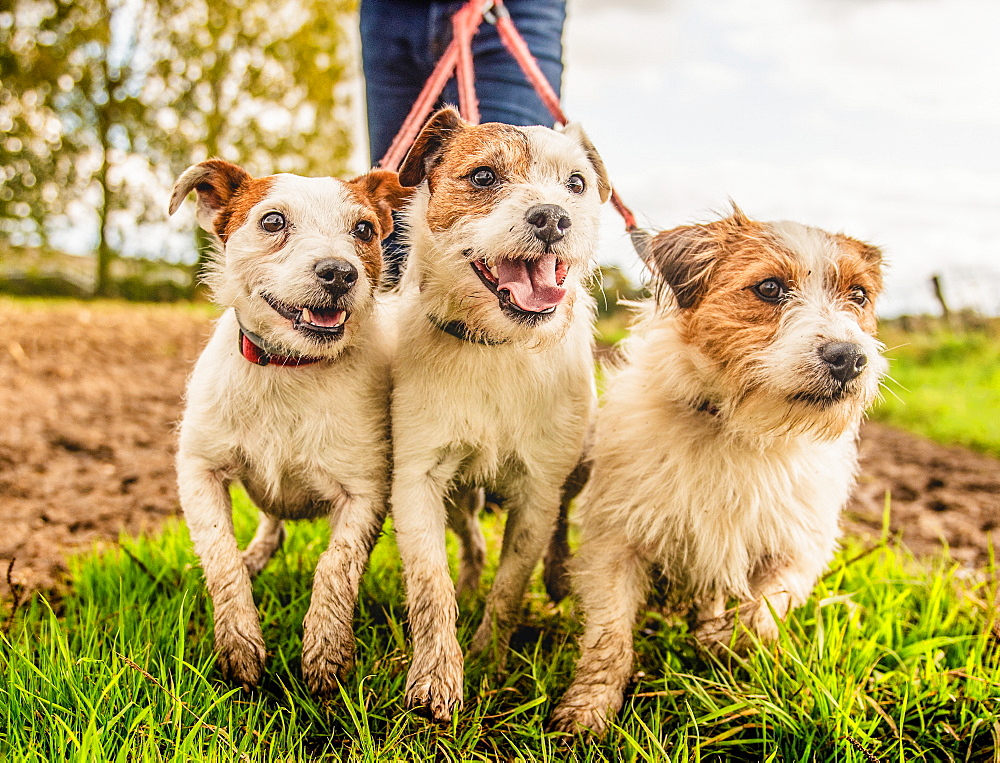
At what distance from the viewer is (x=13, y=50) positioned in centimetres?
1638

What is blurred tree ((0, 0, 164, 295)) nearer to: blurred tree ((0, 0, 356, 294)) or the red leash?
blurred tree ((0, 0, 356, 294))

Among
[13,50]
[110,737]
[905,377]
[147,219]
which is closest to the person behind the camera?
[110,737]

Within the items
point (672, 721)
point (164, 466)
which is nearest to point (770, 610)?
point (672, 721)

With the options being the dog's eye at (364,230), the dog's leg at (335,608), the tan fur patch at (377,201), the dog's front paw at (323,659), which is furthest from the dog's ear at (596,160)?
the dog's front paw at (323,659)

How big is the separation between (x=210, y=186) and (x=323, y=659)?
168 cm

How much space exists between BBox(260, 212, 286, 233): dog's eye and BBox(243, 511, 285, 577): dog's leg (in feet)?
4.41

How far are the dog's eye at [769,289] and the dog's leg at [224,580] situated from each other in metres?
1.95

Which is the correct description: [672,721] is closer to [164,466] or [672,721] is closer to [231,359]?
[231,359]

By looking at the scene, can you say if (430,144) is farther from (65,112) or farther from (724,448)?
(65,112)

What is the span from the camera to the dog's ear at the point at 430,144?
2.83 metres

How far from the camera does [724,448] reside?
289 cm

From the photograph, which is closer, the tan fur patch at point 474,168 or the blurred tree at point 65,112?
the tan fur patch at point 474,168

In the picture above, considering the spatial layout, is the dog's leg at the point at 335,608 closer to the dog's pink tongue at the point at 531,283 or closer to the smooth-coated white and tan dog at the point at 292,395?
the smooth-coated white and tan dog at the point at 292,395

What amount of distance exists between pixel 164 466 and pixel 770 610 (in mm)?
4293
